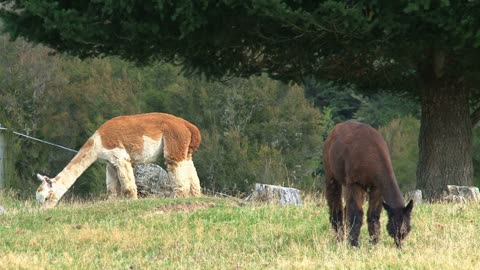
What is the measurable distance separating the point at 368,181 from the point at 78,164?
9.50 m

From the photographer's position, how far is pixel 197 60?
19.2 metres

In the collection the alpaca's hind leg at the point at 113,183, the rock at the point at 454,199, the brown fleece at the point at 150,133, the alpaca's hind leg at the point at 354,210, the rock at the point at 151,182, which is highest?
the alpaca's hind leg at the point at 354,210

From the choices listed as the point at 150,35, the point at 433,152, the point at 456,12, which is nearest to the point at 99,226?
the point at 150,35

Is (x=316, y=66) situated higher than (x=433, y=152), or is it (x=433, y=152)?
(x=316, y=66)

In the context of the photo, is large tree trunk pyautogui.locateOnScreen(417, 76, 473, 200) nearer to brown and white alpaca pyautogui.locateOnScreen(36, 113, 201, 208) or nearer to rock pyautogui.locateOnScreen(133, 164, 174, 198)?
brown and white alpaca pyautogui.locateOnScreen(36, 113, 201, 208)

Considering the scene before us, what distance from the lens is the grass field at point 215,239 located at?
991cm

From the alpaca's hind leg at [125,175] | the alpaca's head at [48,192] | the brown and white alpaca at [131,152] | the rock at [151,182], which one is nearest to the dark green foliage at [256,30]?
the brown and white alpaca at [131,152]

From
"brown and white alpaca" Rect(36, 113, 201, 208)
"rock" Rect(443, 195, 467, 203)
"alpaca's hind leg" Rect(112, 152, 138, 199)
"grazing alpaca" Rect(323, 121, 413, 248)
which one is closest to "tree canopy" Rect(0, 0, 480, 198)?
"brown and white alpaca" Rect(36, 113, 201, 208)

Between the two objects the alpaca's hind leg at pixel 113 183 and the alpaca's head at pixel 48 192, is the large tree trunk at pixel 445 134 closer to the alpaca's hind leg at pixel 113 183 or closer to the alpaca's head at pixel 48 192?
the alpaca's hind leg at pixel 113 183

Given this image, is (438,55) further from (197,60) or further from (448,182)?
(197,60)

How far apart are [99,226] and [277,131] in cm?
3769

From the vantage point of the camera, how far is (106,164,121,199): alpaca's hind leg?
19164mm

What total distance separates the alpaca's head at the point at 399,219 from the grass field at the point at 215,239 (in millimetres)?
187

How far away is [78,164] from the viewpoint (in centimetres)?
1902
